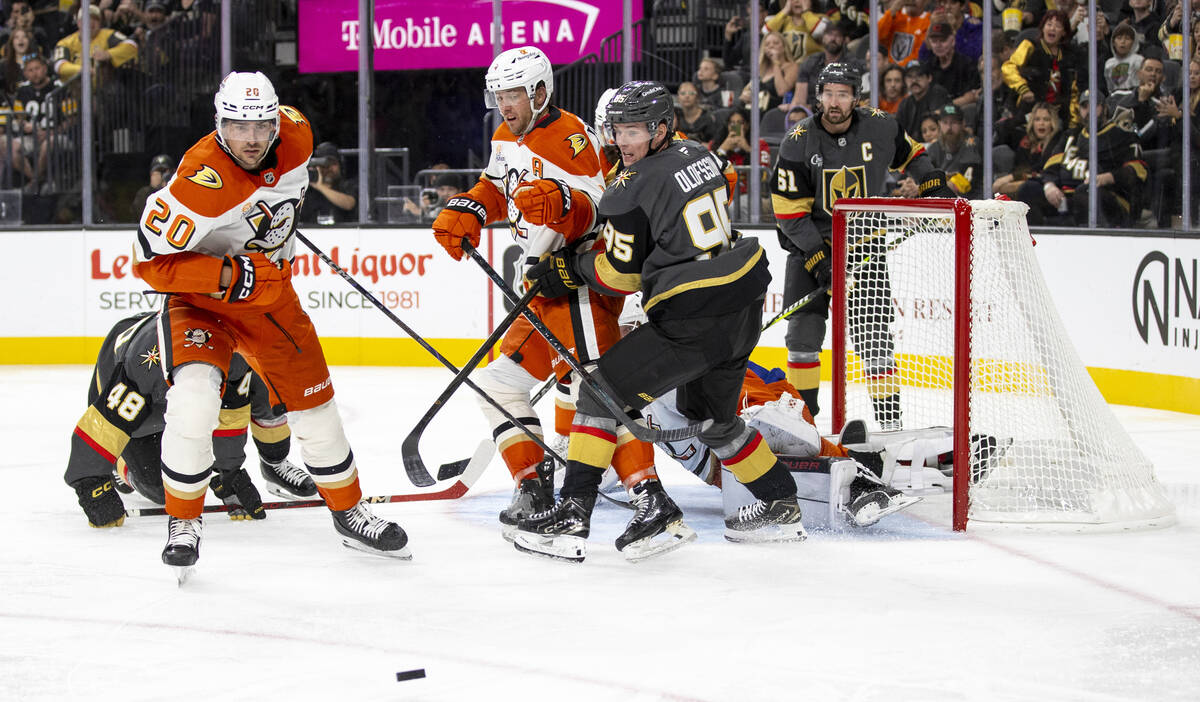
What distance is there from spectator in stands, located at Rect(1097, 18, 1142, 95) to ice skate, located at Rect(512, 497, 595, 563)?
3916 mm

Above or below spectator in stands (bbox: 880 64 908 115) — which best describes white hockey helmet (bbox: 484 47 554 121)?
below

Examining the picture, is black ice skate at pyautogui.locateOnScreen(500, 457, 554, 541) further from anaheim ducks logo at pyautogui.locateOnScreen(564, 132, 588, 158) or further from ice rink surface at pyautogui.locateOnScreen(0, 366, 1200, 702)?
anaheim ducks logo at pyautogui.locateOnScreen(564, 132, 588, 158)

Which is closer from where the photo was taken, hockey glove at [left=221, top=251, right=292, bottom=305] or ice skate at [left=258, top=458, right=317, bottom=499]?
hockey glove at [left=221, top=251, right=292, bottom=305]

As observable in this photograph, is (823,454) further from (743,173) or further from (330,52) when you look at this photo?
(330,52)

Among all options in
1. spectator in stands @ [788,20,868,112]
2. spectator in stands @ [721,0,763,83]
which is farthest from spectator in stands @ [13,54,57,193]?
spectator in stands @ [788,20,868,112]

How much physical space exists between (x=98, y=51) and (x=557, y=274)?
16.9 ft

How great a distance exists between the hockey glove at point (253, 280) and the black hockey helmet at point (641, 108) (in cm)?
82

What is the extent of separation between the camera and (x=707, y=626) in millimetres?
2770

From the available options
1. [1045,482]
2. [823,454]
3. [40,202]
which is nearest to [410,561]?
[823,454]

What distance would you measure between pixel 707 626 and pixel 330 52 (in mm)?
6275

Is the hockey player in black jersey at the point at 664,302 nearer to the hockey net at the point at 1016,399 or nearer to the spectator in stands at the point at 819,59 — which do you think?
the hockey net at the point at 1016,399

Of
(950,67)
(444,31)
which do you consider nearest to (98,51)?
(444,31)

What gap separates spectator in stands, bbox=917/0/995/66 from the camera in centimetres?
669

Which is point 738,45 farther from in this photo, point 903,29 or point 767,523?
point 767,523
